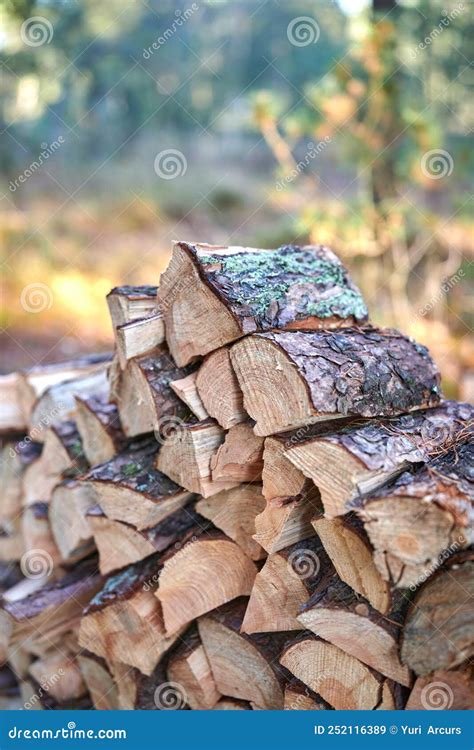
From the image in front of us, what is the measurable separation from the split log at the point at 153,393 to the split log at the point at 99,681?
0.86 metres

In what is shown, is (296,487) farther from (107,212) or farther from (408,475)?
(107,212)

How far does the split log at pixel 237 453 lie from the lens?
1.89 m

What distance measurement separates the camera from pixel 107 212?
341 inches

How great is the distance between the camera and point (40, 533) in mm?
2643
